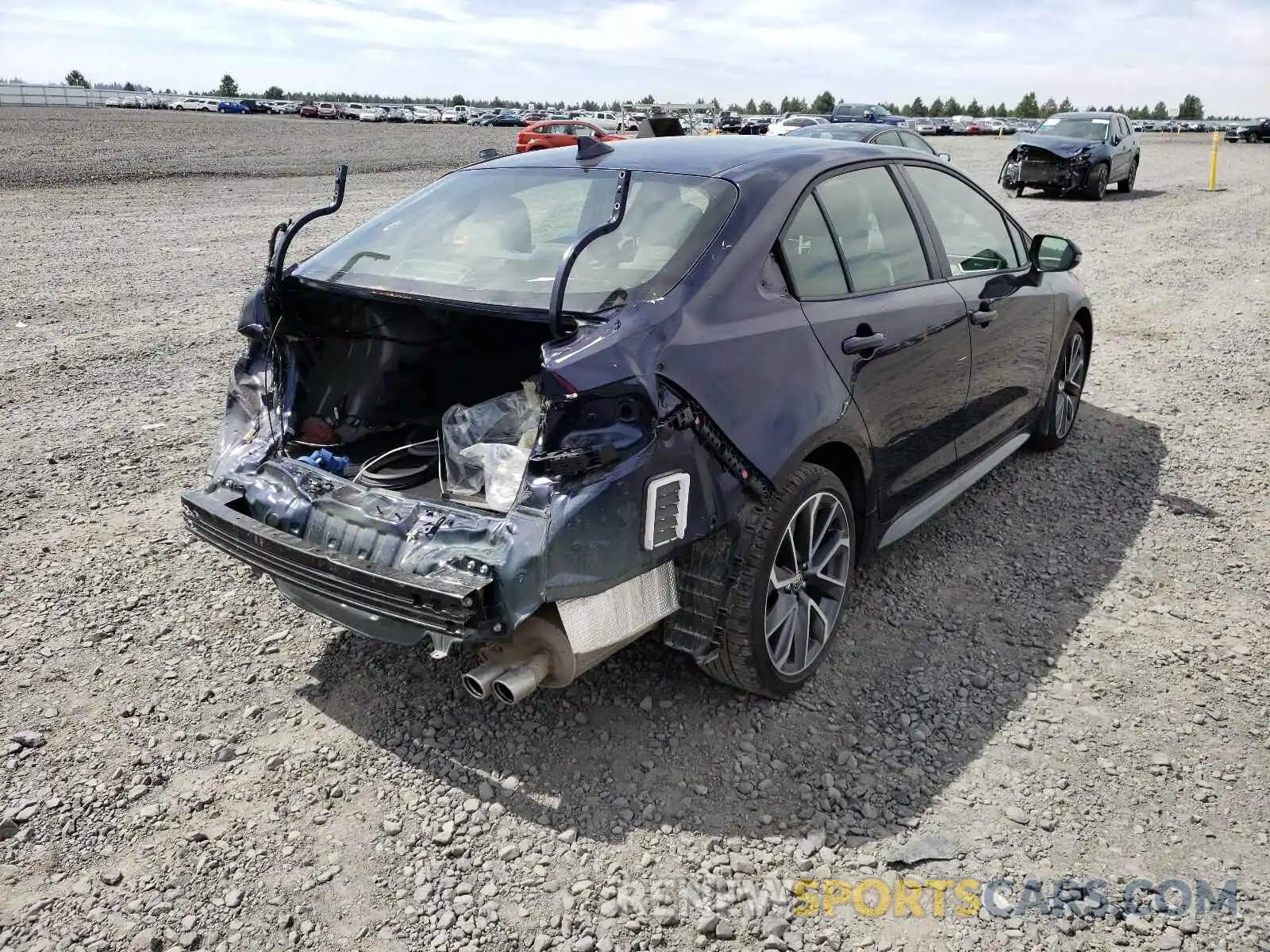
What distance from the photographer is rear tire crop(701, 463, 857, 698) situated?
3006mm

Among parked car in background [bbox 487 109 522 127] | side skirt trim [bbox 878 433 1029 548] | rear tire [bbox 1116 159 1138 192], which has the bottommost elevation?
side skirt trim [bbox 878 433 1029 548]

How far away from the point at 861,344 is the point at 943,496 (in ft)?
3.69

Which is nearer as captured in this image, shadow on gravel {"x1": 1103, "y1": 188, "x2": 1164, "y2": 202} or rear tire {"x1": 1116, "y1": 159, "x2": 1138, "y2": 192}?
shadow on gravel {"x1": 1103, "y1": 188, "x2": 1164, "y2": 202}

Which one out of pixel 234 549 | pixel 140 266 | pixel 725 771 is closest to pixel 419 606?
pixel 234 549

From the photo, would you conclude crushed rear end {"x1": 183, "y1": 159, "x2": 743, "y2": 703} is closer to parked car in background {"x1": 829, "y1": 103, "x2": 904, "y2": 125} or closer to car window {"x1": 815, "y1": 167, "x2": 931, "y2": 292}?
car window {"x1": 815, "y1": 167, "x2": 931, "y2": 292}

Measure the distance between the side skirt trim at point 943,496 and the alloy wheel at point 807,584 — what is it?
0.37m

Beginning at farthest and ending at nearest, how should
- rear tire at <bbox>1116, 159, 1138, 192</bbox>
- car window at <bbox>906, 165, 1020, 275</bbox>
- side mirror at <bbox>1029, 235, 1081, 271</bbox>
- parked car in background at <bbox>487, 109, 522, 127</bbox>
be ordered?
parked car in background at <bbox>487, 109, 522, 127</bbox> < rear tire at <bbox>1116, 159, 1138, 192</bbox> < side mirror at <bbox>1029, 235, 1081, 271</bbox> < car window at <bbox>906, 165, 1020, 275</bbox>

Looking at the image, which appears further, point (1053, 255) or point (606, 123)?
point (606, 123)

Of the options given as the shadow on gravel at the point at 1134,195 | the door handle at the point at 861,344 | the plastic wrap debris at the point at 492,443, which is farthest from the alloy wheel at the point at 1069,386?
the shadow on gravel at the point at 1134,195

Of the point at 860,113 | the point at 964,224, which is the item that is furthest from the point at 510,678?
the point at 860,113

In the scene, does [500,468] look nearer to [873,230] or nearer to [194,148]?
[873,230]

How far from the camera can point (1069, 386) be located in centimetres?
570

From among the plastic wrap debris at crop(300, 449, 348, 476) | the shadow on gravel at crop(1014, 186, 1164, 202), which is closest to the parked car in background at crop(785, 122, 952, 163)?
the shadow on gravel at crop(1014, 186, 1164, 202)

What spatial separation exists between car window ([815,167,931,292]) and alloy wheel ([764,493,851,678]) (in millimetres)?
872
